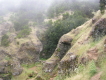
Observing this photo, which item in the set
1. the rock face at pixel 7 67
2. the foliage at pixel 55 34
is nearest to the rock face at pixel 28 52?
the foliage at pixel 55 34

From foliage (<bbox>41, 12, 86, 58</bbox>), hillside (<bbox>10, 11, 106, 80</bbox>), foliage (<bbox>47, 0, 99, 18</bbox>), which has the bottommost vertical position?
hillside (<bbox>10, 11, 106, 80</bbox>)

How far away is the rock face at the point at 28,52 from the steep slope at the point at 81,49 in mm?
11669

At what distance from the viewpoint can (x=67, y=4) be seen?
67.6m

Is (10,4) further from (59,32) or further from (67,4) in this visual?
(59,32)

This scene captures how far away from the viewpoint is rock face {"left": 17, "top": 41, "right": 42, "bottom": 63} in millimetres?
33259

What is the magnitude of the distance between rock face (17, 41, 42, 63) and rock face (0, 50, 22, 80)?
6.05 m

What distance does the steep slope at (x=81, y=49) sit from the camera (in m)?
13.1

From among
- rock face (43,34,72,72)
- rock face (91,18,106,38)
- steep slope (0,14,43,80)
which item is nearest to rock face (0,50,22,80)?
steep slope (0,14,43,80)

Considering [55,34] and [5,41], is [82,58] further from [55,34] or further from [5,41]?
[55,34]

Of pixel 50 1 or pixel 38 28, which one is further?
pixel 50 1

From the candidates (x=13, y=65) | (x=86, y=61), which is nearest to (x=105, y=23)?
(x=86, y=61)

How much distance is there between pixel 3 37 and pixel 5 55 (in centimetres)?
584

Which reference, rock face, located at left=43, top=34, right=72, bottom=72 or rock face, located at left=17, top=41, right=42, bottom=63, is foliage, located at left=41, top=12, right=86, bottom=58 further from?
rock face, located at left=43, top=34, right=72, bottom=72

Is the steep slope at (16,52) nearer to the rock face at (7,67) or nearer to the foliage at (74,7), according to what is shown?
the rock face at (7,67)
